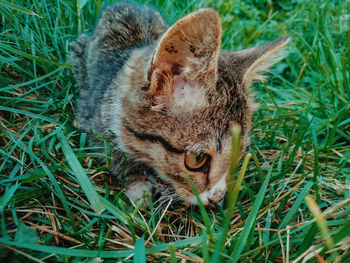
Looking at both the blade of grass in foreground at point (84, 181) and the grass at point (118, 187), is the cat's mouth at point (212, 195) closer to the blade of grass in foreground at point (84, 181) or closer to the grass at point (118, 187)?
the grass at point (118, 187)

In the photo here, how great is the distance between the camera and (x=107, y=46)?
2529 mm

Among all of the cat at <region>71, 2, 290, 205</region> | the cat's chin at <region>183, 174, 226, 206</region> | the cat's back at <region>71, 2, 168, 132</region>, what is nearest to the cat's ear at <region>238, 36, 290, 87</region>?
the cat at <region>71, 2, 290, 205</region>

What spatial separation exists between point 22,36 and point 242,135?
186 cm

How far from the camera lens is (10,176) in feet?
5.29

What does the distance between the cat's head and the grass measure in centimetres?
24

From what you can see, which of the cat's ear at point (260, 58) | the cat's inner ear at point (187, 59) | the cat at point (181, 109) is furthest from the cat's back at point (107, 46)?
the cat's ear at point (260, 58)

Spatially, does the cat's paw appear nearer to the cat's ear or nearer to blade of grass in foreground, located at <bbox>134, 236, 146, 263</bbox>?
blade of grass in foreground, located at <bbox>134, 236, 146, 263</bbox>

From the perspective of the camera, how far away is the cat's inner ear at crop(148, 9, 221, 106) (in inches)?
54.5

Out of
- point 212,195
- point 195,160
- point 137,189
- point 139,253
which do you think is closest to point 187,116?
point 195,160

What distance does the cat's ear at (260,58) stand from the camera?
1.88m

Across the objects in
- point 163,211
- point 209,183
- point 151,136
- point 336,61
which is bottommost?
point 163,211

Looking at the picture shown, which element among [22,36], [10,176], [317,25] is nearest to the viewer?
[10,176]

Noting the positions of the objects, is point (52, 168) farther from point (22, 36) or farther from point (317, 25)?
point (317, 25)

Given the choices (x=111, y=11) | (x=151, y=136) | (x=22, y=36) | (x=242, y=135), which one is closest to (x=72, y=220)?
(x=151, y=136)
